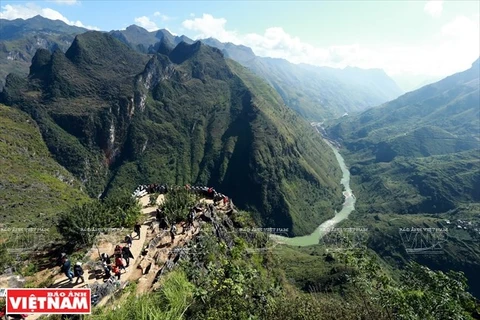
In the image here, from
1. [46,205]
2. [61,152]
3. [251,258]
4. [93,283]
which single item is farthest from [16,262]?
[61,152]

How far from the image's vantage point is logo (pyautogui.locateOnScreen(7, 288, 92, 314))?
43.1 feet

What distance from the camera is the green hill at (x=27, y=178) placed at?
9038cm

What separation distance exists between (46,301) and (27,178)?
12909 centimetres

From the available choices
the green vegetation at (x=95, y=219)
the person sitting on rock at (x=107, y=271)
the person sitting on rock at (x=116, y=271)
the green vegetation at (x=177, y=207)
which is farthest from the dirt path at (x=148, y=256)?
the green vegetation at (x=95, y=219)

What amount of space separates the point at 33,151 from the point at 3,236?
136770 mm

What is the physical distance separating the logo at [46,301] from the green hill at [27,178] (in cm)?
6550

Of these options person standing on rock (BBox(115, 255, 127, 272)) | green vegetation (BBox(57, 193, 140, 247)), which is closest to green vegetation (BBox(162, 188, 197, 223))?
green vegetation (BBox(57, 193, 140, 247))

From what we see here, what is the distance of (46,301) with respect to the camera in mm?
13367

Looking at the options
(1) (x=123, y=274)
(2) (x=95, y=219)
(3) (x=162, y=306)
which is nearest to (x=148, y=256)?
(1) (x=123, y=274)

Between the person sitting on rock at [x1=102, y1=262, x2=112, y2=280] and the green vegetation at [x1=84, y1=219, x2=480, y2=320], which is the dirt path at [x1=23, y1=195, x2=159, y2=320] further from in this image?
the green vegetation at [x1=84, y1=219, x2=480, y2=320]

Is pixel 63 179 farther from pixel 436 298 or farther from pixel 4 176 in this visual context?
pixel 436 298

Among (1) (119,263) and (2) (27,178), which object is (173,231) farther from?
(2) (27,178)

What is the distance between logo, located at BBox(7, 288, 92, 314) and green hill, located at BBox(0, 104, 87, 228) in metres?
65.5

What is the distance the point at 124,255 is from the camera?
29.2 metres
